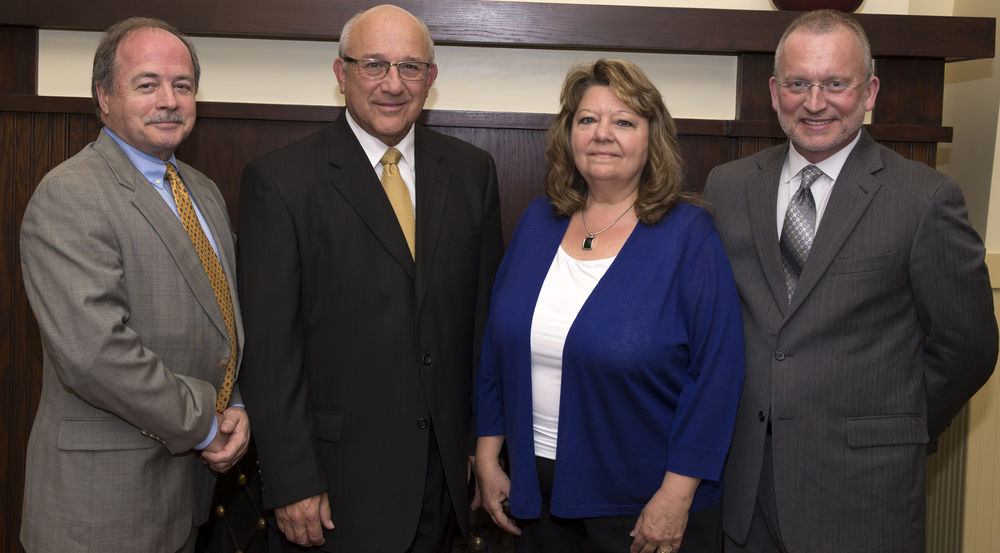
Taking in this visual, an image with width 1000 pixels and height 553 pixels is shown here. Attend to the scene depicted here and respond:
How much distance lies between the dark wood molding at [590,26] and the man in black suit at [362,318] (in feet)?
1.92

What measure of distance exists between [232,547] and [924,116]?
2.68 m

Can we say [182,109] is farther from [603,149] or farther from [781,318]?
[781,318]

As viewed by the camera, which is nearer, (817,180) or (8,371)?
(817,180)

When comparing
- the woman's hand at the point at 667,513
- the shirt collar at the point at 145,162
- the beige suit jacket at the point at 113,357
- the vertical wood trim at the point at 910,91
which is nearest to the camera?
the beige suit jacket at the point at 113,357

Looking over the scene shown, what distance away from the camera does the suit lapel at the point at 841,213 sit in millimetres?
1919

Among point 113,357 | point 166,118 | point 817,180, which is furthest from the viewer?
point 817,180

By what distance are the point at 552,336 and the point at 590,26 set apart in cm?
123

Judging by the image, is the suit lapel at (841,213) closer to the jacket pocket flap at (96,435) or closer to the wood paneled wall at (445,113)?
the wood paneled wall at (445,113)

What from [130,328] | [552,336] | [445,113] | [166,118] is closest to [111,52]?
[166,118]

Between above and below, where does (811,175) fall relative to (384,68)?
below

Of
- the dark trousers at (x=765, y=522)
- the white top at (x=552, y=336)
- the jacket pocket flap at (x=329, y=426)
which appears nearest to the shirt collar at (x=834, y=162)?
the white top at (x=552, y=336)

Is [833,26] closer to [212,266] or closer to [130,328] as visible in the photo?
[212,266]

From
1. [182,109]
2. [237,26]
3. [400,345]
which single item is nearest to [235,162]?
[237,26]

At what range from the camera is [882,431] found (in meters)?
1.93
